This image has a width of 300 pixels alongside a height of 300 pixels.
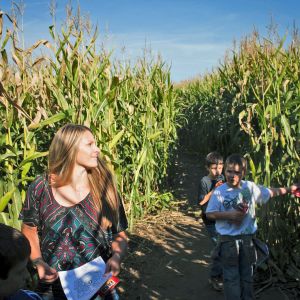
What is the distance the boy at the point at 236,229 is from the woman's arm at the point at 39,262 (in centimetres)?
134

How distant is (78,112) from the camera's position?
358cm

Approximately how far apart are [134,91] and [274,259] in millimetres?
3612

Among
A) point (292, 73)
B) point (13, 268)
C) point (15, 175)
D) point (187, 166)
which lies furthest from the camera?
point (187, 166)

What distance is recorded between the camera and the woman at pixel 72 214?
6.26 ft

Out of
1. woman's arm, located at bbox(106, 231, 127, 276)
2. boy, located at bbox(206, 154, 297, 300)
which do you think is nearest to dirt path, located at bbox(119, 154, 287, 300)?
boy, located at bbox(206, 154, 297, 300)

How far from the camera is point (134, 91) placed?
6.20 metres

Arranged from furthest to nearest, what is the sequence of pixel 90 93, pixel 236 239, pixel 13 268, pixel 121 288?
pixel 90 93 → pixel 121 288 → pixel 236 239 → pixel 13 268

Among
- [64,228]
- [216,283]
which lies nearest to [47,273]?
[64,228]

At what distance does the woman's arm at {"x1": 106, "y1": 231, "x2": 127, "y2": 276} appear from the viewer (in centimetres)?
192

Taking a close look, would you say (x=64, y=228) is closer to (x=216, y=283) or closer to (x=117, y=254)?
(x=117, y=254)

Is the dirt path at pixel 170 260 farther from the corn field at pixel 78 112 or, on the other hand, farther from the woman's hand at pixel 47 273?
the woman's hand at pixel 47 273

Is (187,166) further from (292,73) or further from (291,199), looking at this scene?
(291,199)

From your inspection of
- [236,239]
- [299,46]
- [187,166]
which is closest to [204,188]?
[236,239]

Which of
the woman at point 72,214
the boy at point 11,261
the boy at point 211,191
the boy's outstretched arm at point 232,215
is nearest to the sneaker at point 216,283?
the boy at point 211,191
